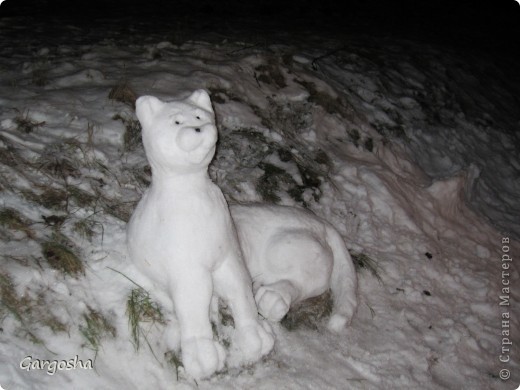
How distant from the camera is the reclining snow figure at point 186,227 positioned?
1.95 metres

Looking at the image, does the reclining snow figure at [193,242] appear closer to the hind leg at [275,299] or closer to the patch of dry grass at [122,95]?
the hind leg at [275,299]

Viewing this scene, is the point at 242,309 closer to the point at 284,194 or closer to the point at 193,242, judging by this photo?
the point at 193,242

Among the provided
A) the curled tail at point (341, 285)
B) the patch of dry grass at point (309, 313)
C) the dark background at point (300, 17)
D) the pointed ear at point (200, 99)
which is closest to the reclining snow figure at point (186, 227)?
the pointed ear at point (200, 99)

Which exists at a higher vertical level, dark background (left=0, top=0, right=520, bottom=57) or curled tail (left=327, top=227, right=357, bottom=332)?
dark background (left=0, top=0, right=520, bottom=57)

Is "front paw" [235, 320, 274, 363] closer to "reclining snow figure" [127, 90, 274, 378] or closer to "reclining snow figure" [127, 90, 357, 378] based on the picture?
"reclining snow figure" [127, 90, 357, 378]

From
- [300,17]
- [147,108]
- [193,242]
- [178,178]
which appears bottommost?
[193,242]

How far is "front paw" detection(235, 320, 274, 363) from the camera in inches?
87.7

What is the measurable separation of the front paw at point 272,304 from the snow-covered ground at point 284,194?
0.20 meters

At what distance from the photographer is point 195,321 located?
208 cm

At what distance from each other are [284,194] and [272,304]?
4.34ft

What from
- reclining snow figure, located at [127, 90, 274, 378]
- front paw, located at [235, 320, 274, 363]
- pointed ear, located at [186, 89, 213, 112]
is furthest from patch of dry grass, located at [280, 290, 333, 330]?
pointed ear, located at [186, 89, 213, 112]

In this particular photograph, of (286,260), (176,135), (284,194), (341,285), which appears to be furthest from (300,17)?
(176,135)

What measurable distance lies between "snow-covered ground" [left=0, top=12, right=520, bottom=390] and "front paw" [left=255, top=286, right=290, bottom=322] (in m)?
0.20

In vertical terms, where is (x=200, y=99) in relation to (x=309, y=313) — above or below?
above
